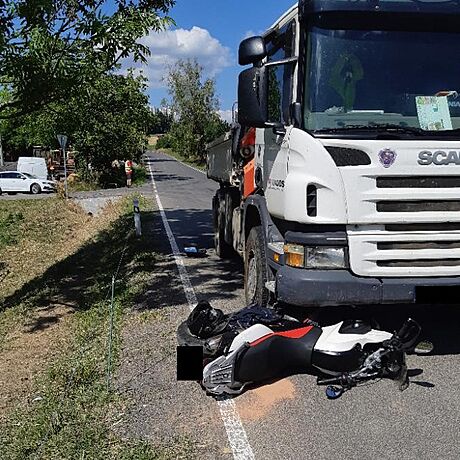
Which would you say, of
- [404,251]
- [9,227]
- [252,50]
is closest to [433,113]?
[404,251]

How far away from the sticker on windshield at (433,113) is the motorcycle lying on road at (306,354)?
1.59 m

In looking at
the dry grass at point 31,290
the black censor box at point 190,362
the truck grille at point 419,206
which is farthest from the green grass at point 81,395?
the truck grille at point 419,206

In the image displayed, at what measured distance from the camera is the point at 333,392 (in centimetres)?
448

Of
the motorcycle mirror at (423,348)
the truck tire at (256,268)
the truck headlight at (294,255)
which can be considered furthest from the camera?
the truck tire at (256,268)

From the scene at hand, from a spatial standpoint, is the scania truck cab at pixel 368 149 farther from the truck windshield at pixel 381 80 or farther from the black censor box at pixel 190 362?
the black censor box at pixel 190 362

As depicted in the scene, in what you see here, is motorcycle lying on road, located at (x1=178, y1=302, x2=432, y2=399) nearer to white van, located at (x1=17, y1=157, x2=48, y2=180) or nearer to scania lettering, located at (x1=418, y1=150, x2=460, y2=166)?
scania lettering, located at (x1=418, y1=150, x2=460, y2=166)

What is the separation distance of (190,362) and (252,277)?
154 centimetres

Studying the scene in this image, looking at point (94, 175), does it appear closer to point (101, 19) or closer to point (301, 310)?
point (101, 19)

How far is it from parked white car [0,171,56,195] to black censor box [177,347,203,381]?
32701 millimetres

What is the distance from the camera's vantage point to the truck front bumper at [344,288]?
180 inches

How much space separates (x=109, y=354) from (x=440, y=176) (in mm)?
3228

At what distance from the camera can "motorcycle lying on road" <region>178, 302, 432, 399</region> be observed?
448 centimetres

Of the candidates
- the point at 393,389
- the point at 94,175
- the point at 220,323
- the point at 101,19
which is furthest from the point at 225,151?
the point at 94,175

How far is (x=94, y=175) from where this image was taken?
3444cm
